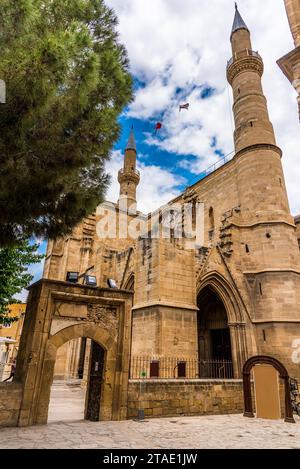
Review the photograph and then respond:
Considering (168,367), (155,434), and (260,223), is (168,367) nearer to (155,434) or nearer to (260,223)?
(155,434)

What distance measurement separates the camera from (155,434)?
18.6 feet

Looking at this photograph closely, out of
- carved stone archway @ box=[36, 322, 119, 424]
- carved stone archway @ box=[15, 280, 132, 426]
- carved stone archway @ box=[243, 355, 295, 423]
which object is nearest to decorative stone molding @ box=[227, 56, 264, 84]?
carved stone archway @ box=[243, 355, 295, 423]

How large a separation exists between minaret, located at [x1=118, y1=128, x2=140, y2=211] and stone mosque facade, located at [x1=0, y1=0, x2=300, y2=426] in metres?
3.74

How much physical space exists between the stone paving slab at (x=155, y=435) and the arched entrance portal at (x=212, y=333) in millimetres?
8151

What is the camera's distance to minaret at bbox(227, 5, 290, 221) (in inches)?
612

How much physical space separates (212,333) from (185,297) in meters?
5.85

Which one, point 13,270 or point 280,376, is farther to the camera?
point 13,270

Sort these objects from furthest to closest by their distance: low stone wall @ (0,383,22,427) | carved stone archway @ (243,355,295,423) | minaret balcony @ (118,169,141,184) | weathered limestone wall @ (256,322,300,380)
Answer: minaret balcony @ (118,169,141,184), weathered limestone wall @ (256,322,300,380), carved stone archway @ (243,355,295,423), low stone wall @ (0,383,22,427)

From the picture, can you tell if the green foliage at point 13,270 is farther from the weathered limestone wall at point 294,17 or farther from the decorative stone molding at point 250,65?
the decorative stone molding at point 250,65

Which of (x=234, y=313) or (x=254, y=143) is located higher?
(x=254, y=143)

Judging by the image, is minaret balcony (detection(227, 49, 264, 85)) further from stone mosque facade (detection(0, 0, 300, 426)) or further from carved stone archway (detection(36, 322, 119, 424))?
carved stone archway (detection(36, 322, 119, 424))

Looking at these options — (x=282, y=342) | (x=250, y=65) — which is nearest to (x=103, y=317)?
(x=282, y=342)

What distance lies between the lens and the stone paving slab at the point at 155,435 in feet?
15.8
